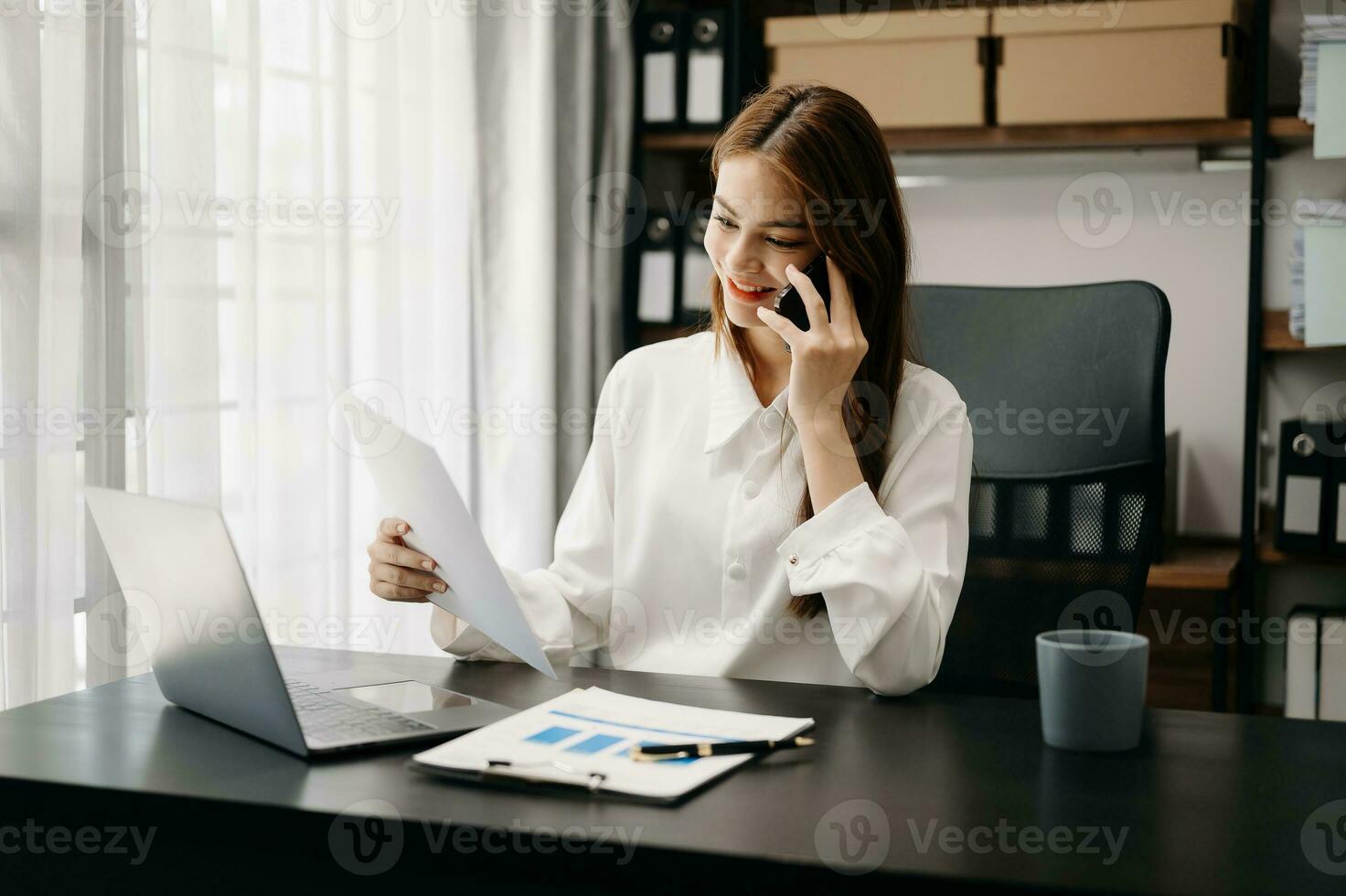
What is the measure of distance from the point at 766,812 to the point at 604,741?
0.55 feet

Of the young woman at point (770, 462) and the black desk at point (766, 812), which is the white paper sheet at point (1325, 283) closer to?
the young woman at point (770, 462)

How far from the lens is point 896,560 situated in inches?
46.5

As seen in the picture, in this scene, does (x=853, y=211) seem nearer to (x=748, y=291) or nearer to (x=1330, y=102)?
(x=748, y=291)

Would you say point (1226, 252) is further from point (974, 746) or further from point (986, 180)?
point (974, 746)

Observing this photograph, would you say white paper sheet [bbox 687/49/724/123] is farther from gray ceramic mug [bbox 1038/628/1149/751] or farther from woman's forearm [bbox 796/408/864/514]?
gray ceramic mug [bbox 1038/628/1149/751]

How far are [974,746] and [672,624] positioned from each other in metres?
0.56

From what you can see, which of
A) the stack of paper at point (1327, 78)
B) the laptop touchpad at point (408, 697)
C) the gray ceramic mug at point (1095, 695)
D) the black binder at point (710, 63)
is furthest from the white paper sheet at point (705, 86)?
the gray ceramic mug at point (1095, 695)

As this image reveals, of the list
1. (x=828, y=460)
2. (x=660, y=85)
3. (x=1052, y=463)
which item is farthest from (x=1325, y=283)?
(x=828, y=460)

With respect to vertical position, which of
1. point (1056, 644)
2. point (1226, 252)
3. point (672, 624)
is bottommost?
point (672, 624)

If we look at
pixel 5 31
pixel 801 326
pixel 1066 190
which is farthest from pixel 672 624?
pixel 1066 190

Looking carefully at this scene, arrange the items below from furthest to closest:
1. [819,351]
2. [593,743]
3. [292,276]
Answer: [292,276], [819,351], [593,743]

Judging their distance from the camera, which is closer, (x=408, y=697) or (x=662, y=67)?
(x=408, y=697)

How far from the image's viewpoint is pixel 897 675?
1.13m

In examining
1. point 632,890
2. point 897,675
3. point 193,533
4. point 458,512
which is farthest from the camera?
point 897,675
